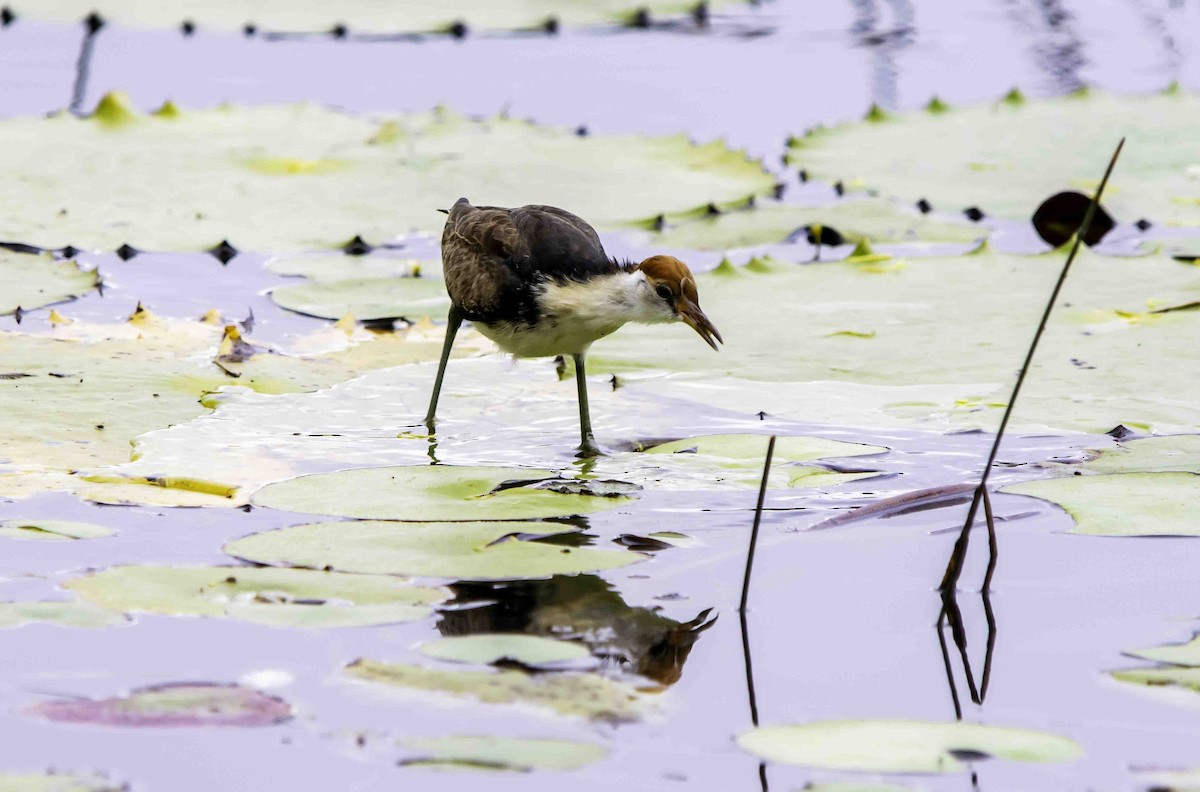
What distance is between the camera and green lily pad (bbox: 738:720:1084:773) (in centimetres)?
281

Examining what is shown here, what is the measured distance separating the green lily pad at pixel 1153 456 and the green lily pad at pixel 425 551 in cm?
154

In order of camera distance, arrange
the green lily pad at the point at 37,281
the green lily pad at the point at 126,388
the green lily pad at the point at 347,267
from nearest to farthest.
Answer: the green lily pad at the point at 126,388 → the green lily pad at the point at 37,281 → the green lily pad at the point at 347,267

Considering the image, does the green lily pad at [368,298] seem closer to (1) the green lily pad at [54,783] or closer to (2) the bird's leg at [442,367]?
(2) the bird's leg at [442,367]

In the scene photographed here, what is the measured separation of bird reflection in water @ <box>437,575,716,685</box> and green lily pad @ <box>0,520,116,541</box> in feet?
3.26

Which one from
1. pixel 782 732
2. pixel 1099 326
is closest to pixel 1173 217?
pixel 1099 326

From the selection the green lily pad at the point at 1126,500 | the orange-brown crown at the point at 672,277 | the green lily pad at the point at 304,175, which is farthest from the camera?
the green lily pad at the point at 304,175

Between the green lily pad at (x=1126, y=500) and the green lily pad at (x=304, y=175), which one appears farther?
the green lily pad at (x=304, y=175)

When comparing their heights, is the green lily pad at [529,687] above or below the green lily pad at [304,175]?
below

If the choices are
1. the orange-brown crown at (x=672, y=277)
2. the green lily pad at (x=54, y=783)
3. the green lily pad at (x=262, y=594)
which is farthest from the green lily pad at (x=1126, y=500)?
the green lily pad at (x=54, y=783)

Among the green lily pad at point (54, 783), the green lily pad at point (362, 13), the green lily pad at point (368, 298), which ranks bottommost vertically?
the green lily pad at point (54, 783)

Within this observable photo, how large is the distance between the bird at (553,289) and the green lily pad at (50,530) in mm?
1438

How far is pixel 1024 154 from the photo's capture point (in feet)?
29.0

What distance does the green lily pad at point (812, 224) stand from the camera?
7523mm

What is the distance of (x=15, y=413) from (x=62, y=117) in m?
4.33
